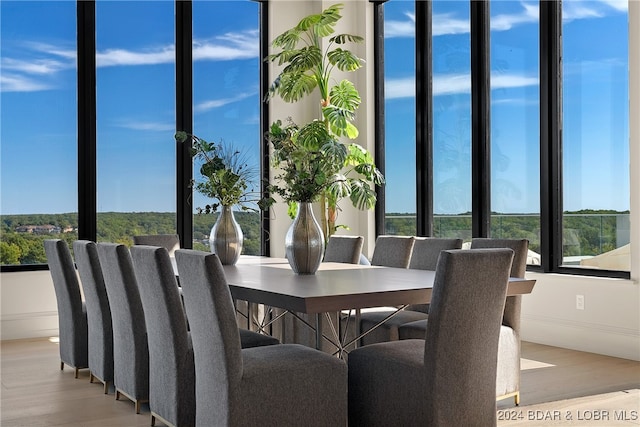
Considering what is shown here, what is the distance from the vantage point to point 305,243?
406 centimetres

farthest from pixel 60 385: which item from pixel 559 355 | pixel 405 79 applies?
pixel 405 79

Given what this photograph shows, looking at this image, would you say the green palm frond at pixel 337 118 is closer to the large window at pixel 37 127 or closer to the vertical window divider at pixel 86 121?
the vertical window divider at pixel 86 121

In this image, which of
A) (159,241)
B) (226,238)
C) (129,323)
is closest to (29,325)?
(159,241)

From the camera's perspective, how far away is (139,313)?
157 inches

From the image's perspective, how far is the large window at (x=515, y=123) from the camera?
6.23 metres

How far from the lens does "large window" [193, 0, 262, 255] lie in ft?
25.2

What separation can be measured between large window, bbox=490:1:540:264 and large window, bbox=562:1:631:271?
31cm

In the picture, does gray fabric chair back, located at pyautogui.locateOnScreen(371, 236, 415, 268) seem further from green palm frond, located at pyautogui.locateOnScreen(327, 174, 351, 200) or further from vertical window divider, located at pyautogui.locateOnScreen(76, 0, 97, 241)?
Result: vertical window divider, located at pyautogui.locateOnScreen(76, 0, 97, 241)

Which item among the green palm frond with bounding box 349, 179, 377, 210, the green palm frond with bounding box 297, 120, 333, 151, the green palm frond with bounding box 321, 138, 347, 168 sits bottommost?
the green palm frond with bounding box 349, 179, 377, 210

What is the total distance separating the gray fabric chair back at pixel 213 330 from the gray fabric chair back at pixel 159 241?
2661 millimetres

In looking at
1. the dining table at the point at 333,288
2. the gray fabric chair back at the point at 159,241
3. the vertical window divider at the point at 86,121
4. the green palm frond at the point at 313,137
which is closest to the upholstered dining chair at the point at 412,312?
the dining table at the point at 333,288

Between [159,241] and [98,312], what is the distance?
1.30m

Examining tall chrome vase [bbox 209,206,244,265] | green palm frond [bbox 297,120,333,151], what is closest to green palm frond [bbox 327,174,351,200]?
green palm frond [bbox 297,120,333,151]

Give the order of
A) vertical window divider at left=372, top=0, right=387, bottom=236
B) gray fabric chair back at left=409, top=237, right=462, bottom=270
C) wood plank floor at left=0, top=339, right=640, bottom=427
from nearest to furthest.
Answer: wood plank floor at left=0, top=339, right=640, bottom=427 → gray fabric chair back at left=409, top=237, right=462, bottom=270 → vertical window divider at left=372, top=0, right=387, bottom=236
